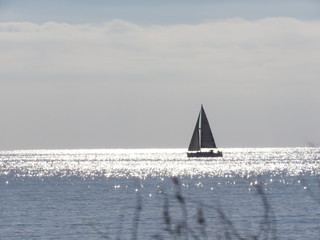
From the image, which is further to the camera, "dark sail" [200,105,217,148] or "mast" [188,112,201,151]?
"mast" [188,112,201,151]

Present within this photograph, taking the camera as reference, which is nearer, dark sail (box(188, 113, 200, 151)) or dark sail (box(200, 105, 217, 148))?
dark sail (box(200, 105, 217, 148))

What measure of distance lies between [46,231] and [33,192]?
35079mm

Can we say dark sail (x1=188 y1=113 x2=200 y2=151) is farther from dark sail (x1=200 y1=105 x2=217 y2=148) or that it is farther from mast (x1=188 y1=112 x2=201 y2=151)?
dark sail (x1=200 y1=105 x2=217 y2=148)

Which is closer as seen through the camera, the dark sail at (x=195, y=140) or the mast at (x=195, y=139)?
the mast at (x=195, y=139)

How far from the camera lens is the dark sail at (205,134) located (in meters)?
106

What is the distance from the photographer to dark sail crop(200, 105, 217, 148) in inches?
4181

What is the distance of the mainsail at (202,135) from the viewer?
4181 inches

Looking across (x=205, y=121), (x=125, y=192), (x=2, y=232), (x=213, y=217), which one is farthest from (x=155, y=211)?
(x=205, y=121)

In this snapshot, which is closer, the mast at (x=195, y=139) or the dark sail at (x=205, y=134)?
the dark sail at (x=205, y=134)

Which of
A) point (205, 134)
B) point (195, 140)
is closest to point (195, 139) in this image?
point (195, 140)

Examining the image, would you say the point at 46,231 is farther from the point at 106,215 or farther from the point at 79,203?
the point at 79,203

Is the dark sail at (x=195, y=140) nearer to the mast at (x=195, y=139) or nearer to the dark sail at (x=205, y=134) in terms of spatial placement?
the mast at (x=195, y=139)

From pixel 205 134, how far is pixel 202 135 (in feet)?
2.25

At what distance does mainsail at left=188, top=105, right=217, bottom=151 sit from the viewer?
348 ft
